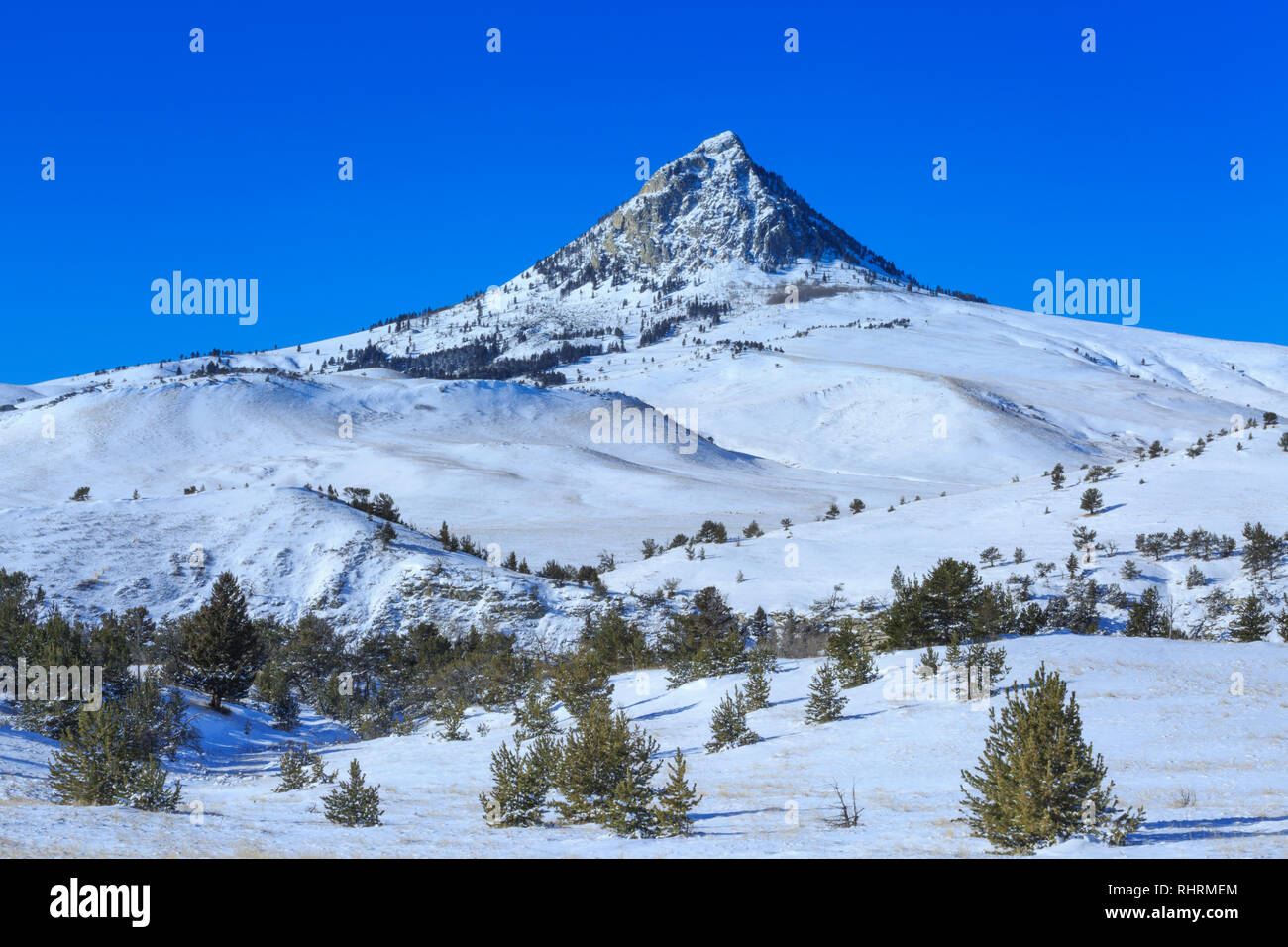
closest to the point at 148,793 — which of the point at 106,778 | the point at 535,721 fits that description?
the point at 106,778

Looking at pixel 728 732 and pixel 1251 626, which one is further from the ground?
pixel 1251 626

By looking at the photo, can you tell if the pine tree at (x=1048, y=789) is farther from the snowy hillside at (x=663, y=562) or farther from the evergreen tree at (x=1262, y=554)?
the evergreen tree at (x=1262, y=554)

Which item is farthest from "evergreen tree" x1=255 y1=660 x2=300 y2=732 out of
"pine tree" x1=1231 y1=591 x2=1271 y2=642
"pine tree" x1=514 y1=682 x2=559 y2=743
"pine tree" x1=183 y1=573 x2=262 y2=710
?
"pine tree" x1=1231 y1=591 x2=1271 y2=642

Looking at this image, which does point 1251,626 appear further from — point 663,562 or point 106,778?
point 106,778

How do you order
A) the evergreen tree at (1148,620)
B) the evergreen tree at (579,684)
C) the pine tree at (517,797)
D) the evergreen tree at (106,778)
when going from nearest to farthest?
the evergreen tree at (106,778)
the pine tree at (517,797)
the evergreen tree at (579,684)
the evergreen tree at (1148,620)

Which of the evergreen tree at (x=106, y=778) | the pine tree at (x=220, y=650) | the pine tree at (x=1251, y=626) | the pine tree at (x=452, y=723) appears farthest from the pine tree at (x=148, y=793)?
the pine tree at (x=1251, y=626)

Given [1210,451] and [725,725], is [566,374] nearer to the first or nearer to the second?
[1210,451]

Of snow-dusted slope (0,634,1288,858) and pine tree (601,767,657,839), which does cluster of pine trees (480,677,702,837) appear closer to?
pine tree (601,767,657,839)
